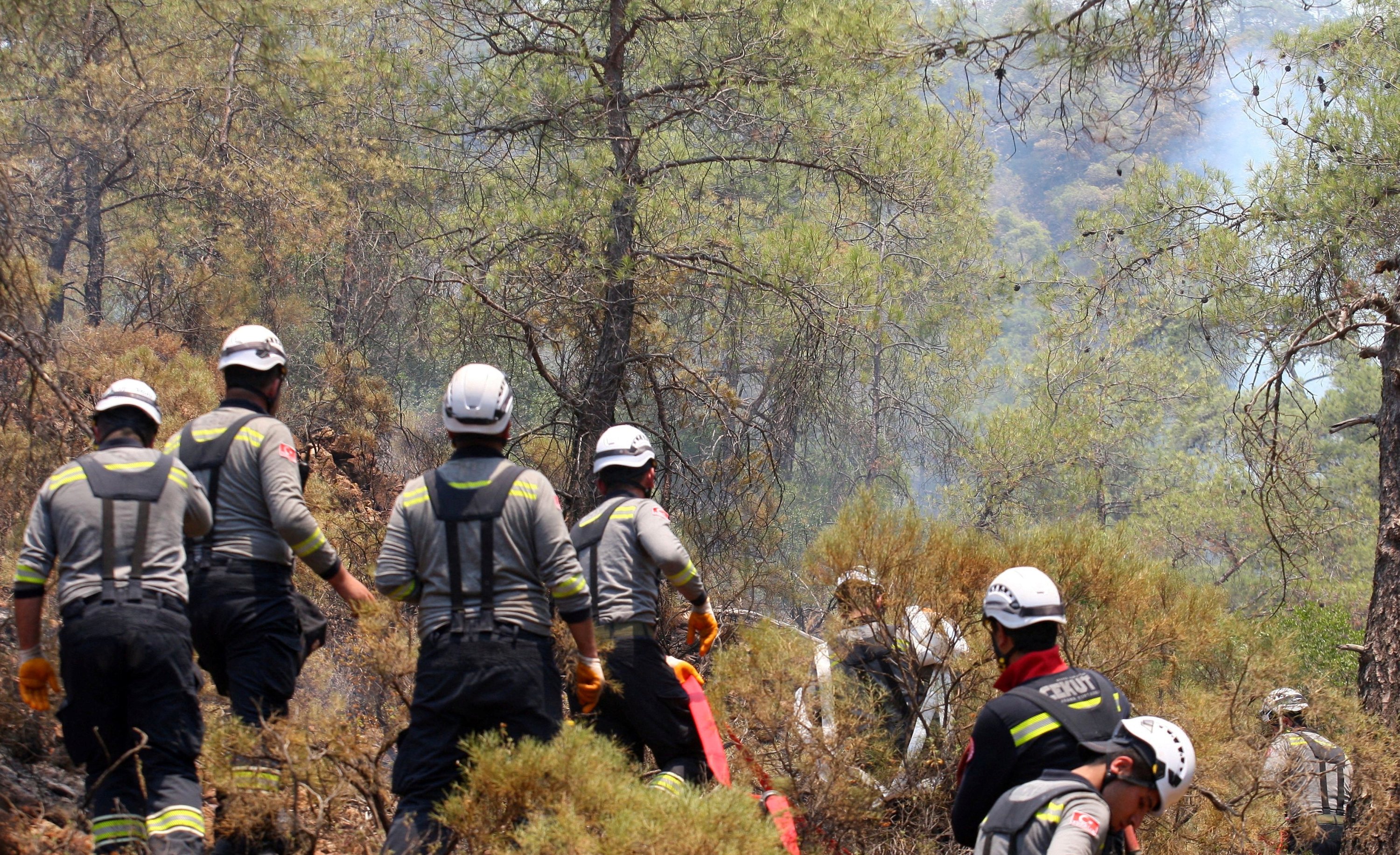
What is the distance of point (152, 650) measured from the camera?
3.59 meters

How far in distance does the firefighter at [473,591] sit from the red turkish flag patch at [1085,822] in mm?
1676

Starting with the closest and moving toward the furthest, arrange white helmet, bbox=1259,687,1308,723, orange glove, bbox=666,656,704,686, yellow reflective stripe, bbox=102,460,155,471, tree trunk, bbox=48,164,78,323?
yellow reflective stripe, bbox=102,460,155,471
orange glove, bbox=666,656,704,686
white helmet, bbox=1259,687,1308,723
tree trunk, bbox=48,164,78,323

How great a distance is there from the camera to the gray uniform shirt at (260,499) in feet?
13.0

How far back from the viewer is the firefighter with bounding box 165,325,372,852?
155 inches

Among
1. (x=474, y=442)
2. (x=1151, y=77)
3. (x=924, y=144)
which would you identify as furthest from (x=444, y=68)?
(x=474, y=442)

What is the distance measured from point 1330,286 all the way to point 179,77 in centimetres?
1229

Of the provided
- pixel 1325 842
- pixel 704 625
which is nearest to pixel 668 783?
pixel 704 625

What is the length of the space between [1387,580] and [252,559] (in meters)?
6.41

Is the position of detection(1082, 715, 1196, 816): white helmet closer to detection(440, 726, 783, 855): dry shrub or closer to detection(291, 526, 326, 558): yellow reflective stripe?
detection(440, 726, 783, 855): dry shrub

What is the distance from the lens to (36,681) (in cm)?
383

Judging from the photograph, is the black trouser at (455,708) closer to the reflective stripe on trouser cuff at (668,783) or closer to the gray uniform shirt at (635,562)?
the reflective stripe on trouser cuff at (668,783)

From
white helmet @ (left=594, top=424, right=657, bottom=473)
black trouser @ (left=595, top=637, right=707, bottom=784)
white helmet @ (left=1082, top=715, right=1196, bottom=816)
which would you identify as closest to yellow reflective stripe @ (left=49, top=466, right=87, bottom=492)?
white helmet @ (left=594, top=424, right=657, bottom=473)

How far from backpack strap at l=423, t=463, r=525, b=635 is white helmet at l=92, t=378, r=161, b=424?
123cm

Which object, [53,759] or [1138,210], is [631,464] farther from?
[1138,210]
